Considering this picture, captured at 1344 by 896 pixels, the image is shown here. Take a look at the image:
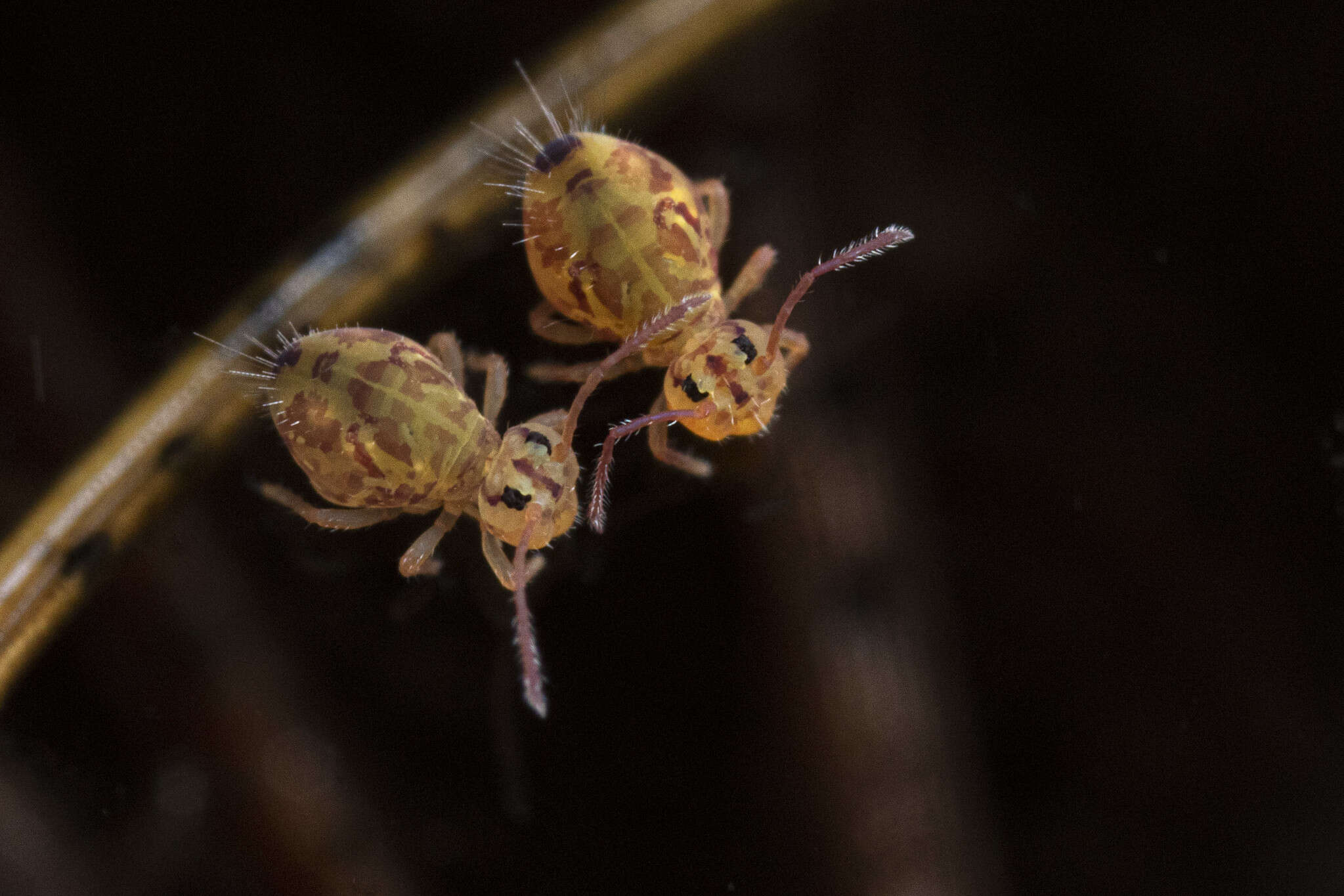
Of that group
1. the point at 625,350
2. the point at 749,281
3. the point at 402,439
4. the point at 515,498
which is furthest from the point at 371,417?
the point at 749,281

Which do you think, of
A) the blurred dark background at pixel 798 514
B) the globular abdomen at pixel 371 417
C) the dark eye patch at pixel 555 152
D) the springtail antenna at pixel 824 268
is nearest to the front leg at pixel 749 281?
the blurred dark background at pixel 798 514

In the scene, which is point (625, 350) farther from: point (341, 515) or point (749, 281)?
point (341, 515)

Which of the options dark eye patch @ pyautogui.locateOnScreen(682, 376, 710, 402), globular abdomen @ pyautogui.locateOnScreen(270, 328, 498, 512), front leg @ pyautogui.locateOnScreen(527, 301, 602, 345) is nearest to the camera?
globular abdomen @ pyautogui.locateOnScreen(270, 328, 498, 512)

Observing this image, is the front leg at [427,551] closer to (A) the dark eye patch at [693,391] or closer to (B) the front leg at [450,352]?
(B) the front leg at [450,352]

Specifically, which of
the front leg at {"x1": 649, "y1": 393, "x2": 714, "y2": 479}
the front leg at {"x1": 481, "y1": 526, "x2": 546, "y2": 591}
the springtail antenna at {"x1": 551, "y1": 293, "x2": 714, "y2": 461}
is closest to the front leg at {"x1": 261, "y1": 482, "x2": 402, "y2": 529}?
the front leg at {"x1": 481, "y1": 526, "x2": 546, "y2": 591}

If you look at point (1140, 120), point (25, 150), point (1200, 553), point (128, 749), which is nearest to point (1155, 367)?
point (1200, 553)

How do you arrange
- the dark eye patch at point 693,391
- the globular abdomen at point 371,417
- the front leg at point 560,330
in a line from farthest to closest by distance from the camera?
the front leg at point 560,330, the dark eye patch at point 693,391, the globular abdomen at point 371,417

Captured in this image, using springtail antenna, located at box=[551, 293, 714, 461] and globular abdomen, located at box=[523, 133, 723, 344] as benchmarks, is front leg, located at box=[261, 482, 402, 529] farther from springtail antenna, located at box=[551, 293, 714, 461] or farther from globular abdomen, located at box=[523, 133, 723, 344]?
globular abdomen, located at box=[523, 133, 723, 344]
